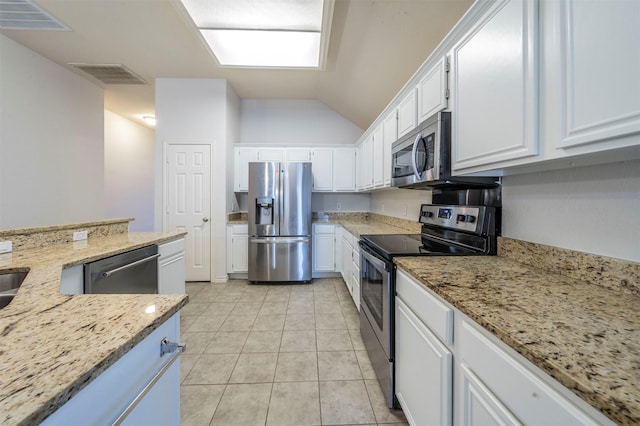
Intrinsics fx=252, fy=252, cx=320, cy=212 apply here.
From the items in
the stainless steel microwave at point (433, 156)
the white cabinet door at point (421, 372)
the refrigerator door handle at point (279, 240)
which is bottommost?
the white cabinet door at point (421, 372)

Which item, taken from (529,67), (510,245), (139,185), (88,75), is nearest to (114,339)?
(529,67)

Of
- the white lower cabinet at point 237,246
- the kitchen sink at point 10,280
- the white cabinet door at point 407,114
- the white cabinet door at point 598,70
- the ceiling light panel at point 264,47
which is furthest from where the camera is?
the white lower cabinet at point 237,246

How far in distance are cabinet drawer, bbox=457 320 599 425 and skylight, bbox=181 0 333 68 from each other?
7.99ft

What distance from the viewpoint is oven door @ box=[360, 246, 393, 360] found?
1.45m

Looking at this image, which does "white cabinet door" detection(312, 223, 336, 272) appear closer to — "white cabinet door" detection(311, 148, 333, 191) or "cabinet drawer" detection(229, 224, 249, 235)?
"white cabinet door" detection(311, 148, 333, 191)

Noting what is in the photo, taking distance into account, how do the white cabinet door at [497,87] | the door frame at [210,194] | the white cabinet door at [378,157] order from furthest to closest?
the door frame at [210,194] → the white cabinet door at [378,157] → the white cabinet door at [497,87]

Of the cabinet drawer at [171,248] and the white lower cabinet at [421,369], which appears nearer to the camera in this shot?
the white lower cabinet at [421,369]

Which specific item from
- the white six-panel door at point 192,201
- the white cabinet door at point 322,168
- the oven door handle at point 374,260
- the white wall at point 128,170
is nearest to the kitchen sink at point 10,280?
the oven door handle at point 374,260

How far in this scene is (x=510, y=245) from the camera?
1.35m

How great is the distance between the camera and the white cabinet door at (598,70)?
647mm

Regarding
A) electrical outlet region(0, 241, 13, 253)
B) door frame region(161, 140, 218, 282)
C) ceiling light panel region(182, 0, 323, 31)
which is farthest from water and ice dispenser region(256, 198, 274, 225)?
electrical outlet region(0, 241, 13, 253)

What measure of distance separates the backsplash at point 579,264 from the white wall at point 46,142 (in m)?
4.67

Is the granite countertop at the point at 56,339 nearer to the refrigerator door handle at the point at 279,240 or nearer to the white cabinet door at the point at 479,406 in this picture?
the white cabinet door at the point at 479,406

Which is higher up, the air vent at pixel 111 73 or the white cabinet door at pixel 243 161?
the air vent at pixel 111 73
